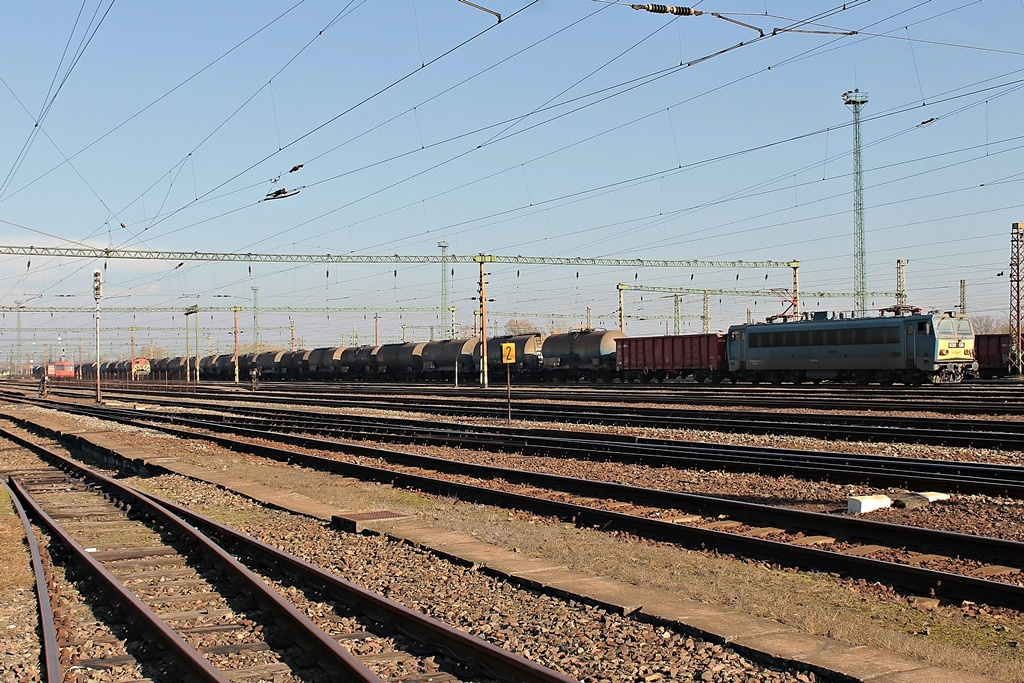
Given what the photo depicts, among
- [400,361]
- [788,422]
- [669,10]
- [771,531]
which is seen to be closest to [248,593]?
[771,531]

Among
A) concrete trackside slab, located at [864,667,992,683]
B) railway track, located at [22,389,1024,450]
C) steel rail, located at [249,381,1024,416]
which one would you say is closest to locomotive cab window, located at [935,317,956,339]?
steel rail, located at [249,381,1024,416]

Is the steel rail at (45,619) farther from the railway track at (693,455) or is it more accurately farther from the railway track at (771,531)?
the railway track at (693,455)

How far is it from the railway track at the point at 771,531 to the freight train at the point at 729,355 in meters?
29.8

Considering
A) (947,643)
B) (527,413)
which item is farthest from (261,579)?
(527,413)

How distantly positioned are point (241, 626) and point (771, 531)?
252 inches

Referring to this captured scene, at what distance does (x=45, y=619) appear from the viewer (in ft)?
25.6

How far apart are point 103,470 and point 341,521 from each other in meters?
11.7

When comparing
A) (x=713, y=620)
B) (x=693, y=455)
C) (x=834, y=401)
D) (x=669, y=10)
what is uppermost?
(x=669, y=10)

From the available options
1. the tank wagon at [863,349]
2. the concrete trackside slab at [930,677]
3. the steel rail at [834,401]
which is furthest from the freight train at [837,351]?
the concrete trackside slab at [930,677]

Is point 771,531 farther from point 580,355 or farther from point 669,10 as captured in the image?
point 580,355

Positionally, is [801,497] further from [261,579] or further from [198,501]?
[198,501]

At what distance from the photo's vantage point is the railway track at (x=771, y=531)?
28.9ft

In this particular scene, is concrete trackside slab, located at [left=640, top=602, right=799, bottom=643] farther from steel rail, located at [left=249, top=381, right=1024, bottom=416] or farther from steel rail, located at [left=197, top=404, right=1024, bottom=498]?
steel rail, located at [left=249, top=381, right=1024, bottom=416]

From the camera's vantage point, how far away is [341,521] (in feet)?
41.5
